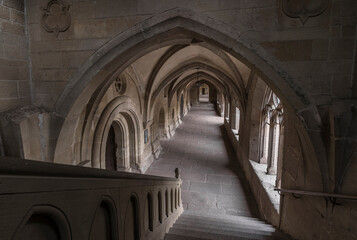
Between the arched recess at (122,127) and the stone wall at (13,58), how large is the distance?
1657 mm

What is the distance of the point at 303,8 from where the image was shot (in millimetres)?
2086

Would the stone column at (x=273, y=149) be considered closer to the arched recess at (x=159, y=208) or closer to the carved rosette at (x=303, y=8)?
the carved rosette at (x=303, y=8)

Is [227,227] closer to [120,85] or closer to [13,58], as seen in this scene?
[13,58]

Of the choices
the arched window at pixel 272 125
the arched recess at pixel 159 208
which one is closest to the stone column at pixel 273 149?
the arched window at pixel 272 125

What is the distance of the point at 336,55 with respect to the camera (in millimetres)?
2076

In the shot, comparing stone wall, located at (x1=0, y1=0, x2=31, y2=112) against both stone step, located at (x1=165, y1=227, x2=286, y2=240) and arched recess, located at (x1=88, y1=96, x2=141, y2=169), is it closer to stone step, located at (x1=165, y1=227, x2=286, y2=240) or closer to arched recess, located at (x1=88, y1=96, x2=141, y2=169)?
arched recess, located at (x1=88, y1=96, x2=141, y2=169)

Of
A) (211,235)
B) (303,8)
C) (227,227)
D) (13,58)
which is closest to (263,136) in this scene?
(227,227)

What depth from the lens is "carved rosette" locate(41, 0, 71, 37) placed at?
2.63m

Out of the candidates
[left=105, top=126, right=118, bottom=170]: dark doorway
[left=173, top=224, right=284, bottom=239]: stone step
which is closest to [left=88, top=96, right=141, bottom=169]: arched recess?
[left=105, top=126, right=118, bottom=170]: dark doorway

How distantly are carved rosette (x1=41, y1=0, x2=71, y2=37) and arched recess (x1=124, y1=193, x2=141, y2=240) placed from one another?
88.0 inches

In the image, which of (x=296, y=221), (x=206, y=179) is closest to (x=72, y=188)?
(x=296, y=221)

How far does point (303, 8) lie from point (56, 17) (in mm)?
2750

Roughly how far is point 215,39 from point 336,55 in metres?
1.16

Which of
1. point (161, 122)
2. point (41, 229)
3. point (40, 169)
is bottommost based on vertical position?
point (161, 122)
